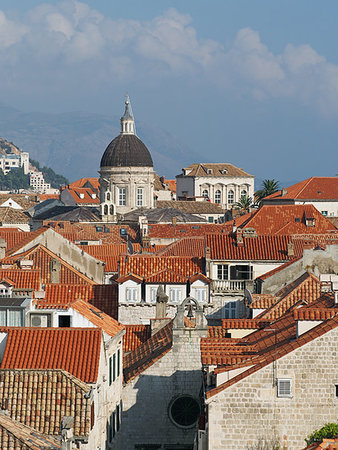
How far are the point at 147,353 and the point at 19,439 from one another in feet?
52.4

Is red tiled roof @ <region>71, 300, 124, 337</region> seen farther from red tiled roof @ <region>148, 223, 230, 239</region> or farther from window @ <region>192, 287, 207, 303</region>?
red tiled roof @ <region>148, 223, 230, 239</region>

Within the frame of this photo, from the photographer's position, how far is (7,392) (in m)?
29.9

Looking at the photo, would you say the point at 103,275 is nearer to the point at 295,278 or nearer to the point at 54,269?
the point at 54,269

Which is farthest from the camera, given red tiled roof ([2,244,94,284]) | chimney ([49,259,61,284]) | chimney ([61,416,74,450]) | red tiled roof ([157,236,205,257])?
red tiled roof ([157,236,205,257])

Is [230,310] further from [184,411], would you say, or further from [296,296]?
[184,411]

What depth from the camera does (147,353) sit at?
40125mm

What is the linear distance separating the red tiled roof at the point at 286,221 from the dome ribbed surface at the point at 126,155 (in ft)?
180

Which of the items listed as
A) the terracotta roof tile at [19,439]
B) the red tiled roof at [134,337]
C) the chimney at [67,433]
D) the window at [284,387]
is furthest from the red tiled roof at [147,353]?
the terracotta roof tile at [19,439]

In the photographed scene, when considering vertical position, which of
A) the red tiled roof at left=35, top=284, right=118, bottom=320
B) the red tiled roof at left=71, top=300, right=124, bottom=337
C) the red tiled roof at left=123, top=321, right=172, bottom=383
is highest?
the red tiled roof at left=35, top=284, right=118, bottom=320

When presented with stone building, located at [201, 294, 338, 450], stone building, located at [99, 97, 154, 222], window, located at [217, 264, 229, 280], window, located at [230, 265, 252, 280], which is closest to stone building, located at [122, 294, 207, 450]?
stone building, located at [201, 294, 338, 450]

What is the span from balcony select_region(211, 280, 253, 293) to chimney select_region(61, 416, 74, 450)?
29.2 m

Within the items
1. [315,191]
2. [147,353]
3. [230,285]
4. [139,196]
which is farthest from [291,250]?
[139,196]

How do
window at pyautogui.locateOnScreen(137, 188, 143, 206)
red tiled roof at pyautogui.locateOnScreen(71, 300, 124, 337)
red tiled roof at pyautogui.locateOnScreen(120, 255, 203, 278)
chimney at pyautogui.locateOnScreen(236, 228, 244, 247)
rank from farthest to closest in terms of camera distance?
window at pyautogui.locateOnScreen(137, 188, 143, 206)
chimney at pyautogui.locateOnScreen(236, 228, 244, 247)
red tiled roof at pyautogui.locateOnScreen(120, 255, 203, 278)
red tiled roof at pyautogui.locateOnScreen(71, 300, 124, 337)

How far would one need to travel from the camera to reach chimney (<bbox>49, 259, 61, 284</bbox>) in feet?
207
